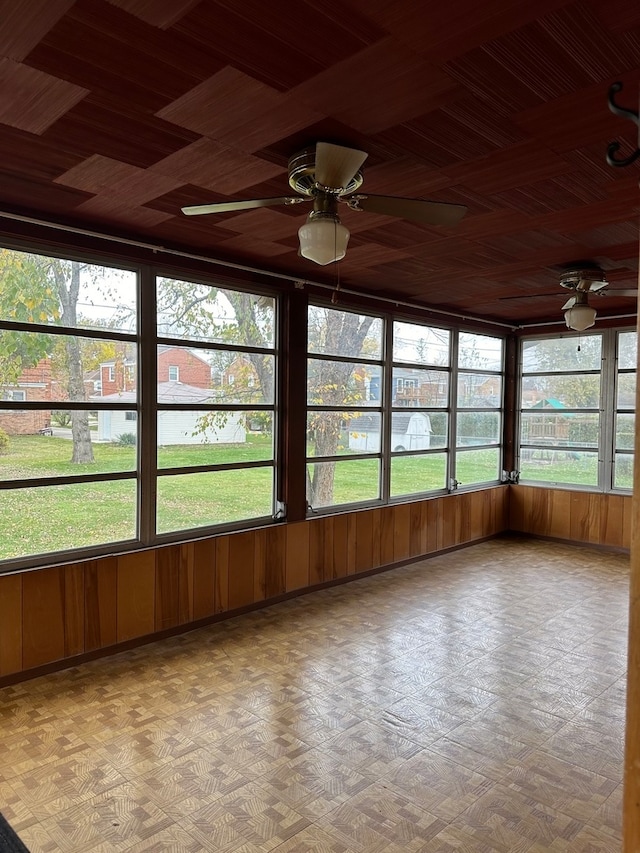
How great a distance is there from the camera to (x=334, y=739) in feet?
9.20

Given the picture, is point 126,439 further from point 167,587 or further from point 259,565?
point 259,565

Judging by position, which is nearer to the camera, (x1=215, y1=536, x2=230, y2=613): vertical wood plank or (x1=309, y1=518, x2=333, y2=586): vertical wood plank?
(x1=215, y1=536, x2=230, y2=613): vertical wood plank

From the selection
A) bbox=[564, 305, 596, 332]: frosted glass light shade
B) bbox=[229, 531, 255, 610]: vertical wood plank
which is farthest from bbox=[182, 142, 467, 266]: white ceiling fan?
bbox=[229, 531, 255, 610]: vertical wood plank

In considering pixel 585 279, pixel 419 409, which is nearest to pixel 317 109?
pixel 585 279

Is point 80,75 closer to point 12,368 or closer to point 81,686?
point 12,368

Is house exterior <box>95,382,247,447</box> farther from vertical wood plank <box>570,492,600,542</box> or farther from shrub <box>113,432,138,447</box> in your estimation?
vertical wood plank <box>570,492,600,542</box>

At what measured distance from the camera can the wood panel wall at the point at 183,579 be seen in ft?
11.2

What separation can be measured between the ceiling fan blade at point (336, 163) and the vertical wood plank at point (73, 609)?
2662mm

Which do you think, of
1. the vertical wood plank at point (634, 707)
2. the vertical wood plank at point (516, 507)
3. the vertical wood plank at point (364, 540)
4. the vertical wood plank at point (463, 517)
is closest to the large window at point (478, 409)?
the vertical wood plank at point (463, 517)

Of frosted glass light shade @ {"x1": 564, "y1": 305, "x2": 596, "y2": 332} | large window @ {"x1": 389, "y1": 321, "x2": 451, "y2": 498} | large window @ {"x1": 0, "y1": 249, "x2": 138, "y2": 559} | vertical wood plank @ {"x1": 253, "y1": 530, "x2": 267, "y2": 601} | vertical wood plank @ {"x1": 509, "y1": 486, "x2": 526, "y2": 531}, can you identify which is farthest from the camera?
vertical wood plank @ {"x1": 509, "y1": 486, "x2": 526, "y2": 531}

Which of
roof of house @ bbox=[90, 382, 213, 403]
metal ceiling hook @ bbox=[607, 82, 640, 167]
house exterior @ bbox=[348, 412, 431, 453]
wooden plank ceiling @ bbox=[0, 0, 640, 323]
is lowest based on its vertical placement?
house exterior @ bbox=[348, 412, 431, 453]

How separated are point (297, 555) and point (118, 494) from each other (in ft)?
5.40

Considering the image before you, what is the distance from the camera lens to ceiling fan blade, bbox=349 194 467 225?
7.90 feet

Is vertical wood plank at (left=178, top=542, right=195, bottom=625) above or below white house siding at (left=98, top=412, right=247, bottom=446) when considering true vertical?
below
